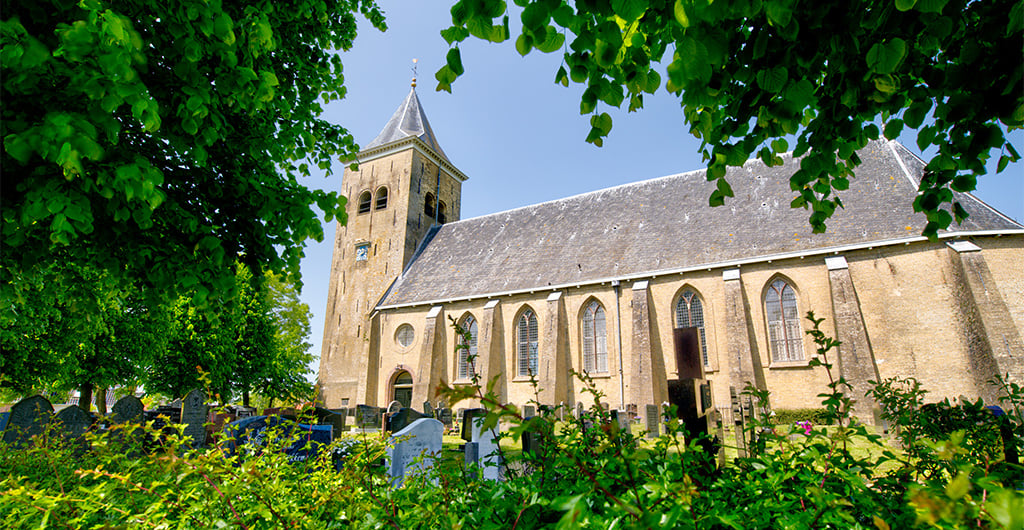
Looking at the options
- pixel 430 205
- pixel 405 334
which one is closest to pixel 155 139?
pixel 405 334

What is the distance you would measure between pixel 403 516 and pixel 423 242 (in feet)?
90.6

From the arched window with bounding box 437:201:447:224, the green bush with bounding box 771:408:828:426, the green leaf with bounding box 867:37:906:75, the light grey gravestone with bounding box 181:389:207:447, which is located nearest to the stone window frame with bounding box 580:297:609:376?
the green bush with bounding box 771:408:828:426

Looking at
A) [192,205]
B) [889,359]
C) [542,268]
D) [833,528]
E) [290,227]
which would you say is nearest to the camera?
[833,528]

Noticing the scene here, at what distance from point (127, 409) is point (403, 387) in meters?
15.9

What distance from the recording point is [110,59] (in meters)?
2.97

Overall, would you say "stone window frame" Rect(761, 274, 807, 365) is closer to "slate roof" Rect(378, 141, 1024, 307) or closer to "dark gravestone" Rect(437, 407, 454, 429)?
"slate roof" Rect(378, 141, 1024, 307)

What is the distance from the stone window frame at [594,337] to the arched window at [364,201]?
16.1m

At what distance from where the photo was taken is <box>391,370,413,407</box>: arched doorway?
920 inches

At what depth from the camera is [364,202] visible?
2966cm

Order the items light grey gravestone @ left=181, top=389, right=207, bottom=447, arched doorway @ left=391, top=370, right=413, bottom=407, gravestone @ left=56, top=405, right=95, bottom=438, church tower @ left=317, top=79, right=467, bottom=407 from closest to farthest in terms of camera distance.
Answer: gravestone @ left=56, top=405, right=95, bottom=438, light grey gravestone @ left=181, top=389, right=207, bottom=447, arched doorway @ left=391, top=370, right=413, bottom=407, church tower @ left=317, top=79, right=467, bottom=407

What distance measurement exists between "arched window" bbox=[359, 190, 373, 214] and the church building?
0.10m

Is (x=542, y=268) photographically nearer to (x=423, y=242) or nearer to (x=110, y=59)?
(x=423, y=242)

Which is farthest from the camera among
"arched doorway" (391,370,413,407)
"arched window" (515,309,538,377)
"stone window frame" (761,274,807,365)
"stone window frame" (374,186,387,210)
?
"stone window frame" (374,186,387,210)

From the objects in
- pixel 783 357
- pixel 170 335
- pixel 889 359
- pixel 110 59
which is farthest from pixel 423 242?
pixel 110 59
